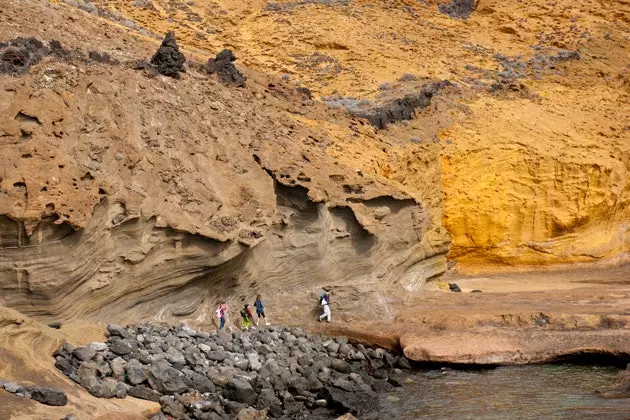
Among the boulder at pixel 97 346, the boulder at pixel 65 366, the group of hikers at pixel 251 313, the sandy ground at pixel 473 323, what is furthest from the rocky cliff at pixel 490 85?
the boulder at pixel 65 366

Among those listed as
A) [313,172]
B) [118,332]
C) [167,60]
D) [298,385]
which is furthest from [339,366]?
[167,60]

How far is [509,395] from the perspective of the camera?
49.5 feet

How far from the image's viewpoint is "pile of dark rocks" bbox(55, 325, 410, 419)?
13.1 meters

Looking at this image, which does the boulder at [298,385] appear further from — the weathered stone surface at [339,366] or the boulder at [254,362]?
the weathered stone surface at [339,366]

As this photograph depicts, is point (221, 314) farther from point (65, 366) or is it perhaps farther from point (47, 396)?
point (47, 396)

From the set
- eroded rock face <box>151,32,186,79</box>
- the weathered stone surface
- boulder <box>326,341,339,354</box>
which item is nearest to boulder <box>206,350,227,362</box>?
the weathered stone surface

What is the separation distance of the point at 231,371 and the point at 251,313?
3788mm

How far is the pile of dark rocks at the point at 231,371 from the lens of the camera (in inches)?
515

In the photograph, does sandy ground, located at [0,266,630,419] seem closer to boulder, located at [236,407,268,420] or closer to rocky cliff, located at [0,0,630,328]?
rocky cliff, located at [0,0,630,328]

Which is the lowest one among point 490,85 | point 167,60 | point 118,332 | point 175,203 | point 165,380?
point 165,380

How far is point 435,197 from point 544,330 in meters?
8.47

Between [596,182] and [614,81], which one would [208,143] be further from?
[614,81]

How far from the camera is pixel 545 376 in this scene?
16.2 metres

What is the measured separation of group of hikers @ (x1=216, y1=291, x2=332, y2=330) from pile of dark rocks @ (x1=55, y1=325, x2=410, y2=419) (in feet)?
1.87
